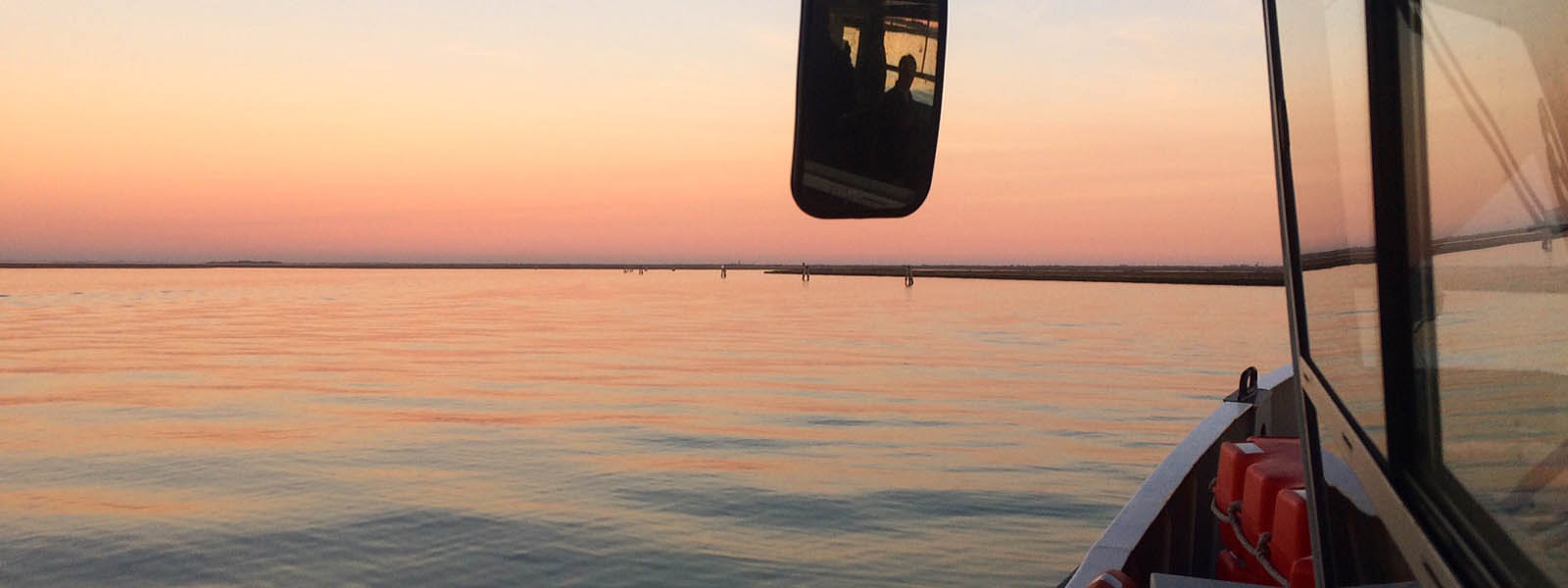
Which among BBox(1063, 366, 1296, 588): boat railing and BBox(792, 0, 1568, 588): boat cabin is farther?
BBox(1063, 366, 1296, 588): boat railing

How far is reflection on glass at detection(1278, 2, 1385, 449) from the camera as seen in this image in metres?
1.33

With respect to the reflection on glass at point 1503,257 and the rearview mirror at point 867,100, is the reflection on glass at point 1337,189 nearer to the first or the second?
the reflection on glass at point 1503,257

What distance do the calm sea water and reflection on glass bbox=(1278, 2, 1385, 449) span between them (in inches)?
228

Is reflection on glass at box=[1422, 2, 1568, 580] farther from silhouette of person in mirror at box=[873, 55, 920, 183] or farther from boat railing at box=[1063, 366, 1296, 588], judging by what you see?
boat railing at box=[1063, 366, 1296, 588]

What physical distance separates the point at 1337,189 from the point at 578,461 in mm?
10052

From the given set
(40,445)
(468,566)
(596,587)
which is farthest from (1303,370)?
(40,445)

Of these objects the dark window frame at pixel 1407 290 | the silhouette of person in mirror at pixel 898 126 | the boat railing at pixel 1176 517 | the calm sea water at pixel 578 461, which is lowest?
the calm sea water at pixel 578 461

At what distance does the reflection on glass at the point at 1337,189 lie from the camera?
1330 mm

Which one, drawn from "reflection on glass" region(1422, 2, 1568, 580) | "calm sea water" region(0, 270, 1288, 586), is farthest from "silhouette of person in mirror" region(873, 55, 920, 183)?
"calm sea water" region(0, 270, 1288, 586)

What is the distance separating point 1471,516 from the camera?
3.59ft

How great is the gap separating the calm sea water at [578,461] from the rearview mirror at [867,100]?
5.71 metres

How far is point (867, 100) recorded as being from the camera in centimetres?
150

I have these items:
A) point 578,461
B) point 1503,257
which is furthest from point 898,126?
point 578,461

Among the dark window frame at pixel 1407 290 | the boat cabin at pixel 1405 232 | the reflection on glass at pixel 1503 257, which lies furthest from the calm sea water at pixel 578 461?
the reflection on glass at pixel 1503 257
